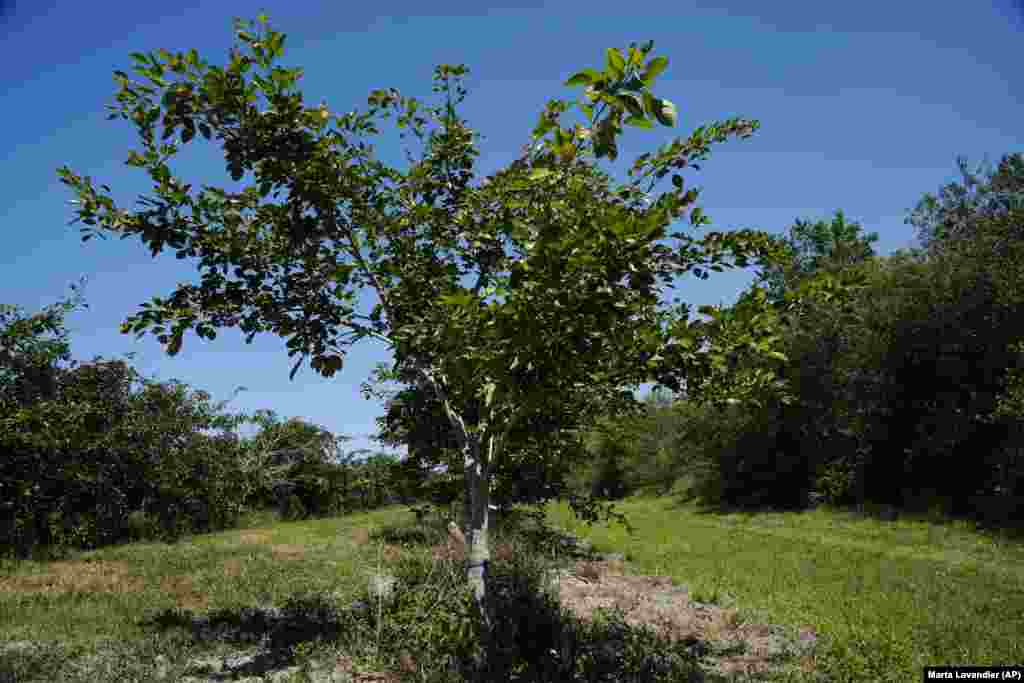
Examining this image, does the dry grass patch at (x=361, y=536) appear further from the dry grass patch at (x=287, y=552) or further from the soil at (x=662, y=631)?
the soil at (x=662, y=631)

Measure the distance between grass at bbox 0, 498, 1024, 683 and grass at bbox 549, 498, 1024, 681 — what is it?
35 millimetres

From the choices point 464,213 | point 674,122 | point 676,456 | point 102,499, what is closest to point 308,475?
point 102,499

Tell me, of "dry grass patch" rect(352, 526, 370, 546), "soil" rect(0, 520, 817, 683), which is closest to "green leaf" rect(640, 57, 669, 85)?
"soil" rect(0, 520, 817, 683)

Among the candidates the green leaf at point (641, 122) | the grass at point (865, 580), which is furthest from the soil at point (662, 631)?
the green leaf at point (641, 122)

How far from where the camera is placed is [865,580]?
33.9 feet

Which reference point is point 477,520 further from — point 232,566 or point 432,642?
point 232,566

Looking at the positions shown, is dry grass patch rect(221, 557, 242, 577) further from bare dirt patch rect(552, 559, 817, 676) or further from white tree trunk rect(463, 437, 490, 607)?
white tree trunk rect(463, 437, 490, 607)

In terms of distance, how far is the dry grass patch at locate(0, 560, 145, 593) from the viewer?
8.92 meters

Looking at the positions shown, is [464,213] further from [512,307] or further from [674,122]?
[674,122]

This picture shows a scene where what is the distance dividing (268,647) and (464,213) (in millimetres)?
4515

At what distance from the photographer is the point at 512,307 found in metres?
4.10

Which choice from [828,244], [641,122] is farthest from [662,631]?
[828,244]

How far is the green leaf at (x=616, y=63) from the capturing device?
254 cm

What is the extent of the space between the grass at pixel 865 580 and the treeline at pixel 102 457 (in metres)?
5.76
